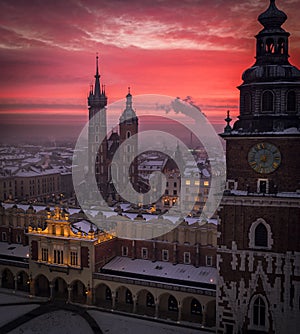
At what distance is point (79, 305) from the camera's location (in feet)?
158

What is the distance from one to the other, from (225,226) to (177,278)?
41.9ft

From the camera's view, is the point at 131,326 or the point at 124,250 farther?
the point at 124,250

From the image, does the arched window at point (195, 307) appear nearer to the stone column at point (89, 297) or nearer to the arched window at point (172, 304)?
the arched window at point (172, 304)

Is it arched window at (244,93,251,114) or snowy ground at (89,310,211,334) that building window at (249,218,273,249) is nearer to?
arched window at (244,93,251,114)

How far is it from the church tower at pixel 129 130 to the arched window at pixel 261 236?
191ft

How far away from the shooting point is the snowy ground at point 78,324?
1625 inches

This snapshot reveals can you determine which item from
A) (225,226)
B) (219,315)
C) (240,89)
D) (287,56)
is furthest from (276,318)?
(287,56)

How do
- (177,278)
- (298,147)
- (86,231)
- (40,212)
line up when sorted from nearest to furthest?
1. (298,147)
2. (177,278)
3. (86,231)
4. (40,212)

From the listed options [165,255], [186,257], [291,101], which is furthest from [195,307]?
[291,101]

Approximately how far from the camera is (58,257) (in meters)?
50.0

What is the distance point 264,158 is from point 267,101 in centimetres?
447

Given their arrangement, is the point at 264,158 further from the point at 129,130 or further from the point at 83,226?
the point at 129,130

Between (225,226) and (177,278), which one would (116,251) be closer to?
(177,278)

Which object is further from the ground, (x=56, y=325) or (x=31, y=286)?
(x=31, y=286)
